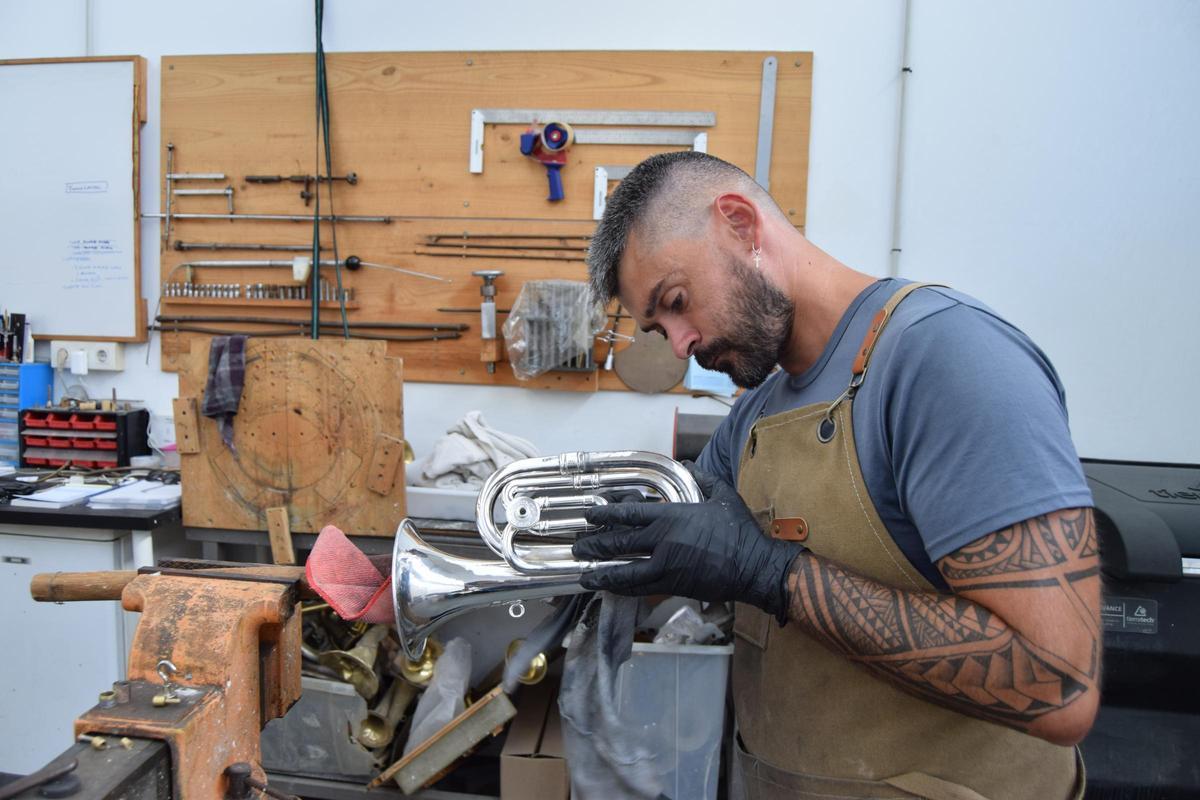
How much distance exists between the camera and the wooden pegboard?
2.43m

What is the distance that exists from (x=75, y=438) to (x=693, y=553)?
2.59 meters

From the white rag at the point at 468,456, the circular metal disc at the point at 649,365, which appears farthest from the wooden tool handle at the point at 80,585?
the circular metal disc at the point at 649,365

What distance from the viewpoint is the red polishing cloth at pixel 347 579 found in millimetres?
946

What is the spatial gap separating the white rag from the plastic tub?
0.76 m

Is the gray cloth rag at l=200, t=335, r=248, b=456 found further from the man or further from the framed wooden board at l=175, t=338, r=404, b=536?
the man

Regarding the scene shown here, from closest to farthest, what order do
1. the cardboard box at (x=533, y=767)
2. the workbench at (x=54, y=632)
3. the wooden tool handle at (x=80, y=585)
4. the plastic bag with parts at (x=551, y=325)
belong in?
the wooden tool handle at (x=80, y=585) < the cardboard box at (x=533, y=767) < the workbench at (x=54, y=632) < the plastic bag with parts at (x=551, y=325)

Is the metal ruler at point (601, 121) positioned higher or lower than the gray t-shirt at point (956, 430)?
higher

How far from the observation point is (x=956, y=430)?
788mm

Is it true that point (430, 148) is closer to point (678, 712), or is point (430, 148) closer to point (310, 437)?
point (310, 437)

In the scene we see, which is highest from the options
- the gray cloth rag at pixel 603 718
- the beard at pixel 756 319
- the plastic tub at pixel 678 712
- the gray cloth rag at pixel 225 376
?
the beard at pixel 756 319

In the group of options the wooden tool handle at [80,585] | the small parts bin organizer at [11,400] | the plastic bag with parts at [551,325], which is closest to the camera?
the wooden tool handle at [80,585]

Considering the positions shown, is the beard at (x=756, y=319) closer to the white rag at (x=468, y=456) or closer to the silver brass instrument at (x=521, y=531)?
the silver brass instrument at (x=521, y=531)

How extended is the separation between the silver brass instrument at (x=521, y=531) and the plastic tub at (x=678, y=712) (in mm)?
769

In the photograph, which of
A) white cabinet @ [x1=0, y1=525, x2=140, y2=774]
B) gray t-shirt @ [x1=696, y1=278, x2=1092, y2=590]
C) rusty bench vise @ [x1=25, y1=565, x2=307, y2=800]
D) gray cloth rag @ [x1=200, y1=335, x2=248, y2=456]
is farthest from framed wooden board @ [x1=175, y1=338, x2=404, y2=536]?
gray t-shirt @ [x1=696, y1=278, x2=1092, y2=590]
